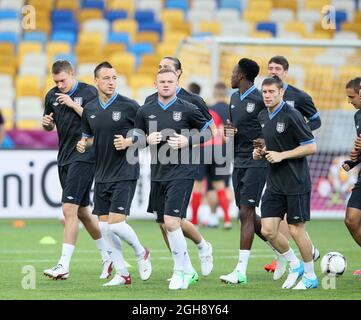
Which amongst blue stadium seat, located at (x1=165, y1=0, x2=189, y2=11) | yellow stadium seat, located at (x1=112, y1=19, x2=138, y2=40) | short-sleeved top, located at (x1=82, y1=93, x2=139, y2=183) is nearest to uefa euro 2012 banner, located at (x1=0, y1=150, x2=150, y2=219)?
short-sleeved top, located at (x1=82, y1=93, x2=139, y2=183)

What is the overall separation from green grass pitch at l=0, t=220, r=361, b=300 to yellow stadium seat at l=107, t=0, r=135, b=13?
408 inches

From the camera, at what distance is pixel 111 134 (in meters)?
11.0

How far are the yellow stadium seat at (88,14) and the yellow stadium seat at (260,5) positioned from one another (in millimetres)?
4044

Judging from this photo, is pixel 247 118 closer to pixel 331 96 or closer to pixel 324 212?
pixel 324 212

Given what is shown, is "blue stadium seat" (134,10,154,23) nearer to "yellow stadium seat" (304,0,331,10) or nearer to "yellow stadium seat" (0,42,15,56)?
"yellow stadium seat" (0,42,15,56)

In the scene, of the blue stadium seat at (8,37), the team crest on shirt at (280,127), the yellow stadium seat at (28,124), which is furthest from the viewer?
the blue stadium seat at (8,37)

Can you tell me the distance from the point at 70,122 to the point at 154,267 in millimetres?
2102

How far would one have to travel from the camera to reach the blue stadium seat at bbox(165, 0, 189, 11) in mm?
28109

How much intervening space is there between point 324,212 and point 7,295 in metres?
11.1

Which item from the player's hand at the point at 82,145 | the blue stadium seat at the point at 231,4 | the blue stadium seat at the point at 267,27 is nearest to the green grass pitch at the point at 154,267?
the player's hand at the point at 82,145

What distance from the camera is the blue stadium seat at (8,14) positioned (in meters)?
27.0

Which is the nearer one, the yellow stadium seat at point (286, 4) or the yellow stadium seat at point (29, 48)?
the yellow stadium seat at point (29, 48)

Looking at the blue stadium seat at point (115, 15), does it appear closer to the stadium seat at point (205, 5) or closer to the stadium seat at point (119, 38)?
the stadium seat at point (119, 38)

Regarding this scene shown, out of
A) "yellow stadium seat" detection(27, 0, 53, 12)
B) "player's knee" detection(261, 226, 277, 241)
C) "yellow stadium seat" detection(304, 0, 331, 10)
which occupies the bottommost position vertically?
"player's knee" detection(261, 226, 277, 241)
